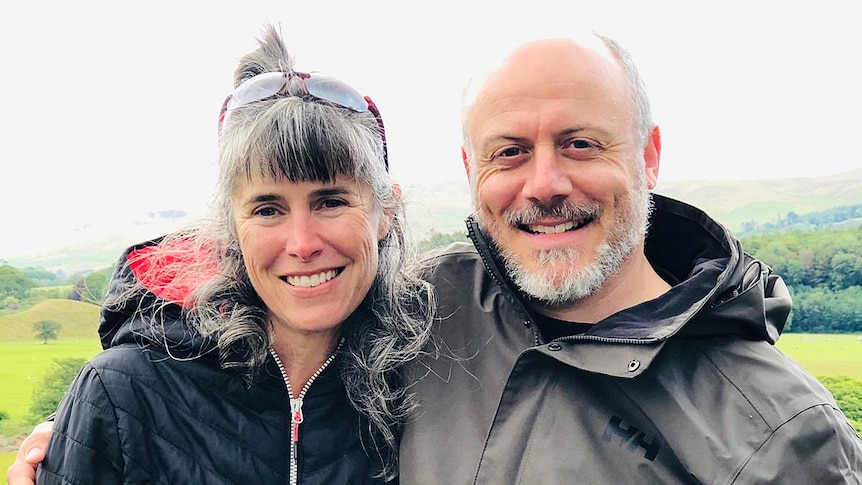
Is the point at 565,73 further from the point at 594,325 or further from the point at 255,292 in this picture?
the point at 255,292

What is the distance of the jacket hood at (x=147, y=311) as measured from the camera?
1558 millimetres

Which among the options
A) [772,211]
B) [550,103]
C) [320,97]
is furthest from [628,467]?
[772,211]

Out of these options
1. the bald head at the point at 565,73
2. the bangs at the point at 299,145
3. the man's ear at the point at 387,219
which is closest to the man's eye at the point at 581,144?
the bald head at the point at 565,73

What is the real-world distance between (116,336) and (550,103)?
1300 millimetres

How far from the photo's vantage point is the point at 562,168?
5.87 feet

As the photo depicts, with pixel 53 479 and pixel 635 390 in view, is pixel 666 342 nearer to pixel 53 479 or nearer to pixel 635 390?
pixel 635 390

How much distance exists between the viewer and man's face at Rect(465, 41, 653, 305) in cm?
178

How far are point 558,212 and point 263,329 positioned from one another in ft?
2.86

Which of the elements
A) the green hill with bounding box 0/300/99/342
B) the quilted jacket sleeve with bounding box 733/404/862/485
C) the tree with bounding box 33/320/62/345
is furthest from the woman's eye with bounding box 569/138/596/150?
the tree with bounding box 33/320/62/345

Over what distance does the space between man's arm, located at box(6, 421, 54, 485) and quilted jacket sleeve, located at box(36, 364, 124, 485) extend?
2 centimetres

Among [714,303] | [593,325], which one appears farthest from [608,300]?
[714,303]

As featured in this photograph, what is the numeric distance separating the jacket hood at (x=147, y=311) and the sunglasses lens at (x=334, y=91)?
61 cm

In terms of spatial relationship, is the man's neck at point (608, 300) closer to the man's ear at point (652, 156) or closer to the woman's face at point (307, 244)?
the man's ear at point (652, 156)

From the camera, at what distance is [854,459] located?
133 cm
